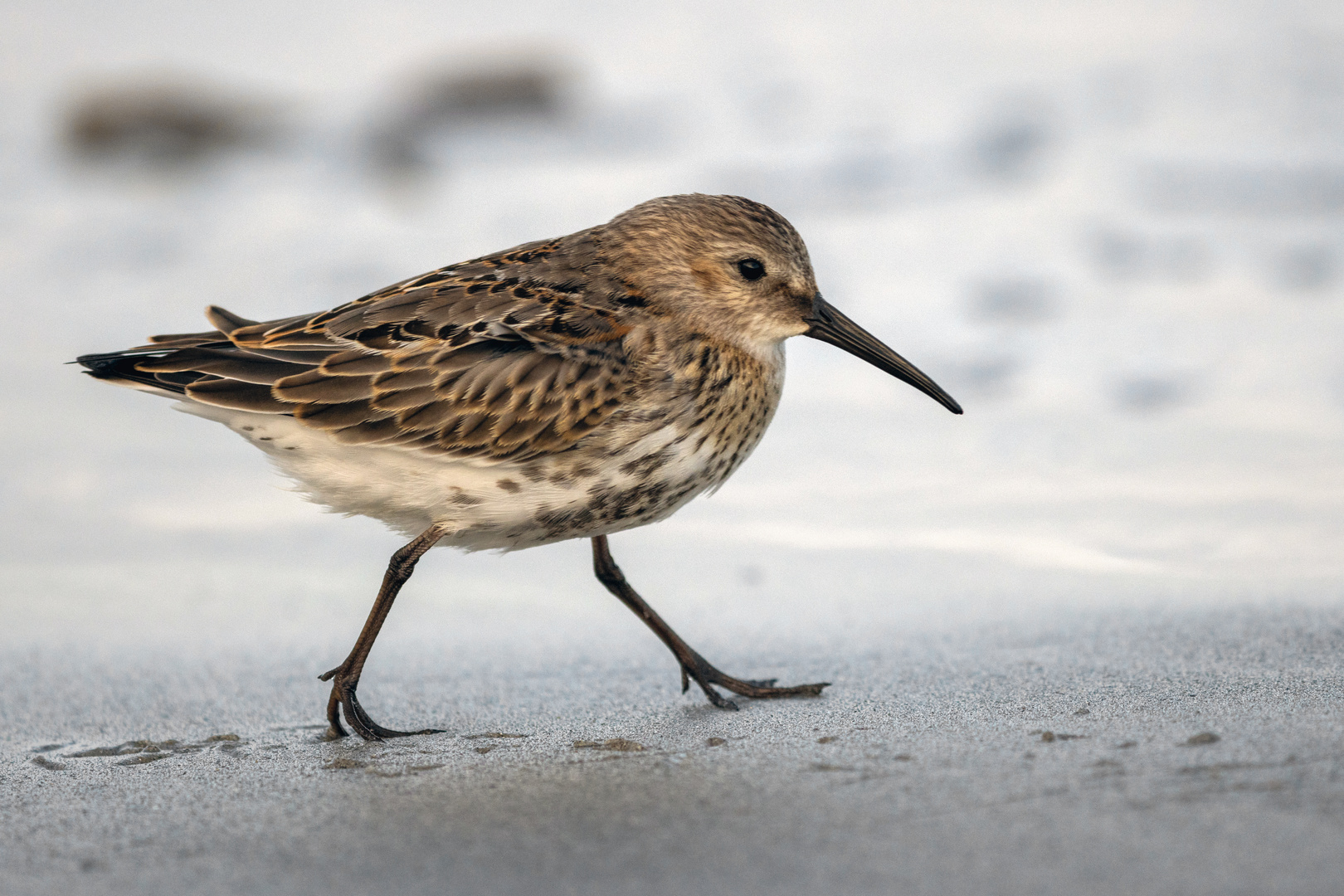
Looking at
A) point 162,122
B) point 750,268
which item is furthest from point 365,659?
point 162,122

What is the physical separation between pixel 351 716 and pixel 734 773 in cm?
133

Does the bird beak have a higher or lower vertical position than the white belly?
higher

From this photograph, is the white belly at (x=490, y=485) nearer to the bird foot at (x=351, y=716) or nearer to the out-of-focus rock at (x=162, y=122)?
the bird foot at (x=351, y=716)

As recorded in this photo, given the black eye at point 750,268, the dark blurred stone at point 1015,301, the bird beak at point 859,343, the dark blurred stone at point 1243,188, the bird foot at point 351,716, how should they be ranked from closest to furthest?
the bird foot at point 351,716, the black eye at point 750,268, the bird beak at point 859,343, the dark blurred stone at point 1015,301, the dark blurred stone at point 1243,188

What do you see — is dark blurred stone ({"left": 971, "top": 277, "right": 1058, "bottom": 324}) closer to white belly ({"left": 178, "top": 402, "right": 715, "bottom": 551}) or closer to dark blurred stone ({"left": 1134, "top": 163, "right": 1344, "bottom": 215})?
dark blurred stone ({"left": 1134, "top": 163, "right": 1344, "bottom": 215})

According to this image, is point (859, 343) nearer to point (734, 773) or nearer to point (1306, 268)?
point (734, 773)

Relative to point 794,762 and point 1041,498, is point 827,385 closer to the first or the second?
point 1041,498

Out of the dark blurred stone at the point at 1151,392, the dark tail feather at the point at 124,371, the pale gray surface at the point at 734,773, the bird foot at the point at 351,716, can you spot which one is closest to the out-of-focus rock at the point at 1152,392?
the dark blurred stone at the point at 1151,392

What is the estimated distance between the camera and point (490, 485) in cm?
454

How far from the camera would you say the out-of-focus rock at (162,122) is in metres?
11.9

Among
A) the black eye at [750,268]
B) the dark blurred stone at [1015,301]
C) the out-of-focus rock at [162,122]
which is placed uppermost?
the out-of-focus rock at [162,122]

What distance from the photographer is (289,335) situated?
4805 millimetres

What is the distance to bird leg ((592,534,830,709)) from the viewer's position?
4664 mm

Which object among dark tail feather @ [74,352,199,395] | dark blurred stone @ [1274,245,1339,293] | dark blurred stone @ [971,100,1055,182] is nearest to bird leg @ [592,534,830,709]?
dark tail feather @ [74,352,199,395]
